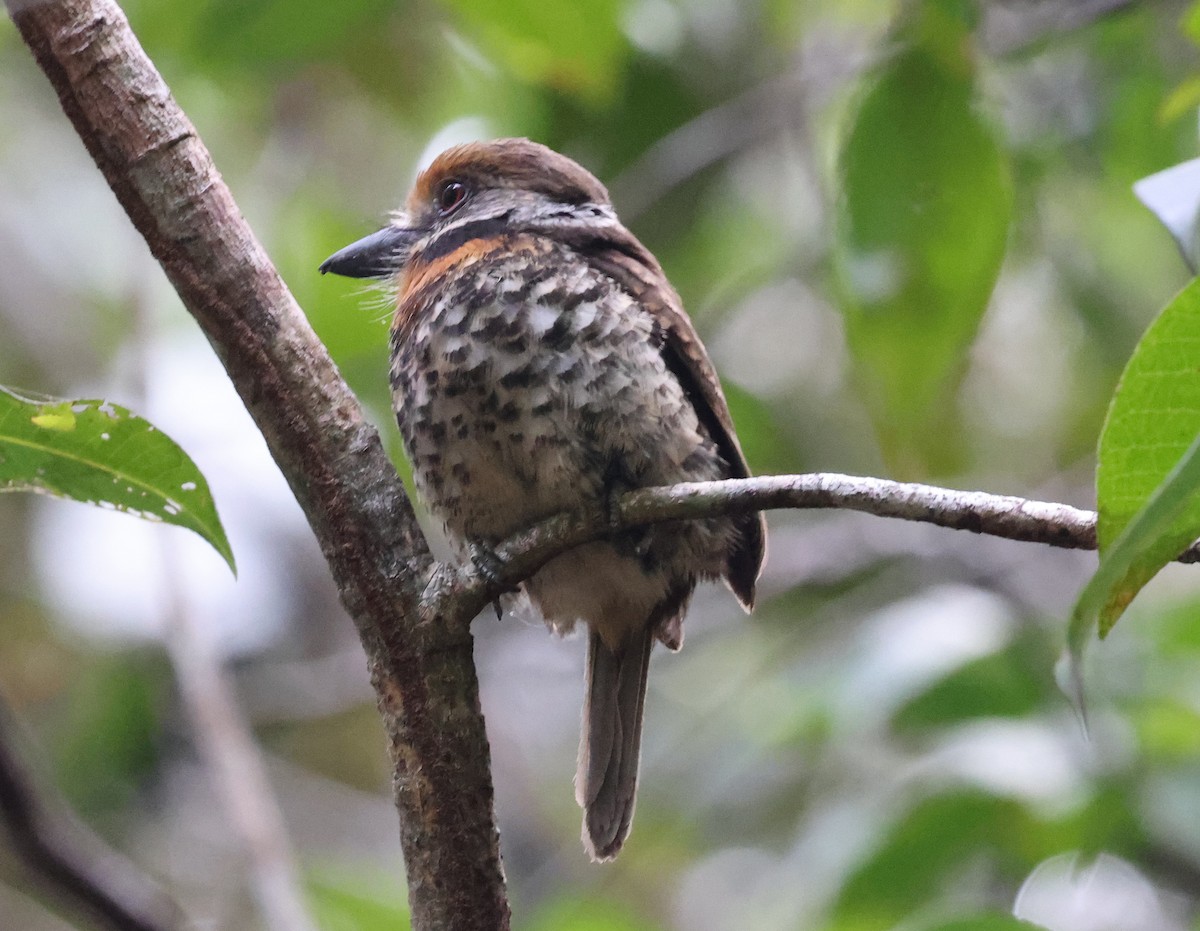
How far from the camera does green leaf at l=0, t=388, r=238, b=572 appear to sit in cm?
146

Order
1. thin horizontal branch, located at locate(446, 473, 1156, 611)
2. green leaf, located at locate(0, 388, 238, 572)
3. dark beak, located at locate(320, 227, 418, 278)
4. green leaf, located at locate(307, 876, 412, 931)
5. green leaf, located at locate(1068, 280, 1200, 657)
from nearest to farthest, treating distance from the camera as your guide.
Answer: green leaf, located at locate(1068, 280, 1200, 657), thin horizontal branch, located at locate(446, 473, 1156, 611), green leaf, located at locate(0, 388, 238, 572), dark beak, located at locate(320, 227, 418, 278), green leaf, located at locate(307, 876, 412, 931)

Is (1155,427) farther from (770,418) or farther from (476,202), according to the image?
(770,418)

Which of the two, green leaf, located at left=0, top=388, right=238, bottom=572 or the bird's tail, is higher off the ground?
green leaf, located at left=0, top=388, right=238, bottom=572

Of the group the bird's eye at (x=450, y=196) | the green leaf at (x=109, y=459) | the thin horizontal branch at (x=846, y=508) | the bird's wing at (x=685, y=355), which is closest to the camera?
the thin horizontal branch at (x=846, y=508)

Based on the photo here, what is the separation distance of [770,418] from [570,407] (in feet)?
4.55

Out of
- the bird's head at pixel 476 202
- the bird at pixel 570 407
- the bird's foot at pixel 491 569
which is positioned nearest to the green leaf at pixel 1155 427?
the bird's foot at pixel 491 569

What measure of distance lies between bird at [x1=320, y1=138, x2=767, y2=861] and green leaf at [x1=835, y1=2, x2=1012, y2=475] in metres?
0.28

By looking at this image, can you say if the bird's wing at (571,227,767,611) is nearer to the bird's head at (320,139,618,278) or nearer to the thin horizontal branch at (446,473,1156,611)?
the bird's head at (320,139,618,278)

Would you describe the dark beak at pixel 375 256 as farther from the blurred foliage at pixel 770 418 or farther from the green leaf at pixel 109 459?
the green leaf at pixel 109 459

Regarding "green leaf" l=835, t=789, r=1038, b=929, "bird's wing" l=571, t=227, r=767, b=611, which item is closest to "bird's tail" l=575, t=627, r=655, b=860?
"bird's wing" l=571, t=227, r=767, b=611

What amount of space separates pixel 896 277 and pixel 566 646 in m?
2.75

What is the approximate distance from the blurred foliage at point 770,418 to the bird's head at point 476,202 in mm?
142

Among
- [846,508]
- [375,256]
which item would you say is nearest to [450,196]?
[375,256]

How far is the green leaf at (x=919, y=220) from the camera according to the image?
2.10m
